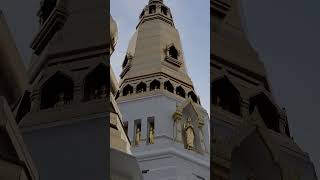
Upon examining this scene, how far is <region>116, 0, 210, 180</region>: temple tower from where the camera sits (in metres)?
1.94

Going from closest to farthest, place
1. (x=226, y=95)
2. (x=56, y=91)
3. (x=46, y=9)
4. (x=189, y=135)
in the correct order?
(x=189, y=135) < (x=56, y=91) < (x=46, y=9) < (x=226, y=95)

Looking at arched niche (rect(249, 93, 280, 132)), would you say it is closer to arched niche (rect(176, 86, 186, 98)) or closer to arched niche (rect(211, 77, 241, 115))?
arched niche (rect(211, 77, 241, 115))

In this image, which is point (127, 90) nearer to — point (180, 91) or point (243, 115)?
point (180, 91)

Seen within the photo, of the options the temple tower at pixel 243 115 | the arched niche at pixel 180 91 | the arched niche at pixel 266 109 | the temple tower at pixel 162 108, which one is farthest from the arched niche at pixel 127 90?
the arched niche at pixel 266 109

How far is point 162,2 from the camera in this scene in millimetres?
2105

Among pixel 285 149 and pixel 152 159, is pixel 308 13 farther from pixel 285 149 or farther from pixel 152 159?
pixel 152 159

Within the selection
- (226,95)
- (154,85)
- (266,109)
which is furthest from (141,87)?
(266,109)

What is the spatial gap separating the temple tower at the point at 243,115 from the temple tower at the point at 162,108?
19 centimetres

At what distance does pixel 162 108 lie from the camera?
2033 millimetres

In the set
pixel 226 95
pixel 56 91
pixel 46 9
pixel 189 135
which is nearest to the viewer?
pixel 189 135

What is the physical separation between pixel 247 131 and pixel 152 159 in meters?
0.49

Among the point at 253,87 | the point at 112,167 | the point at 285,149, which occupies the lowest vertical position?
the point at 112,167

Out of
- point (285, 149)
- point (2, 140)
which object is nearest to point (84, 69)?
point (2, 140)

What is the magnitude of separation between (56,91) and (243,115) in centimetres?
56
